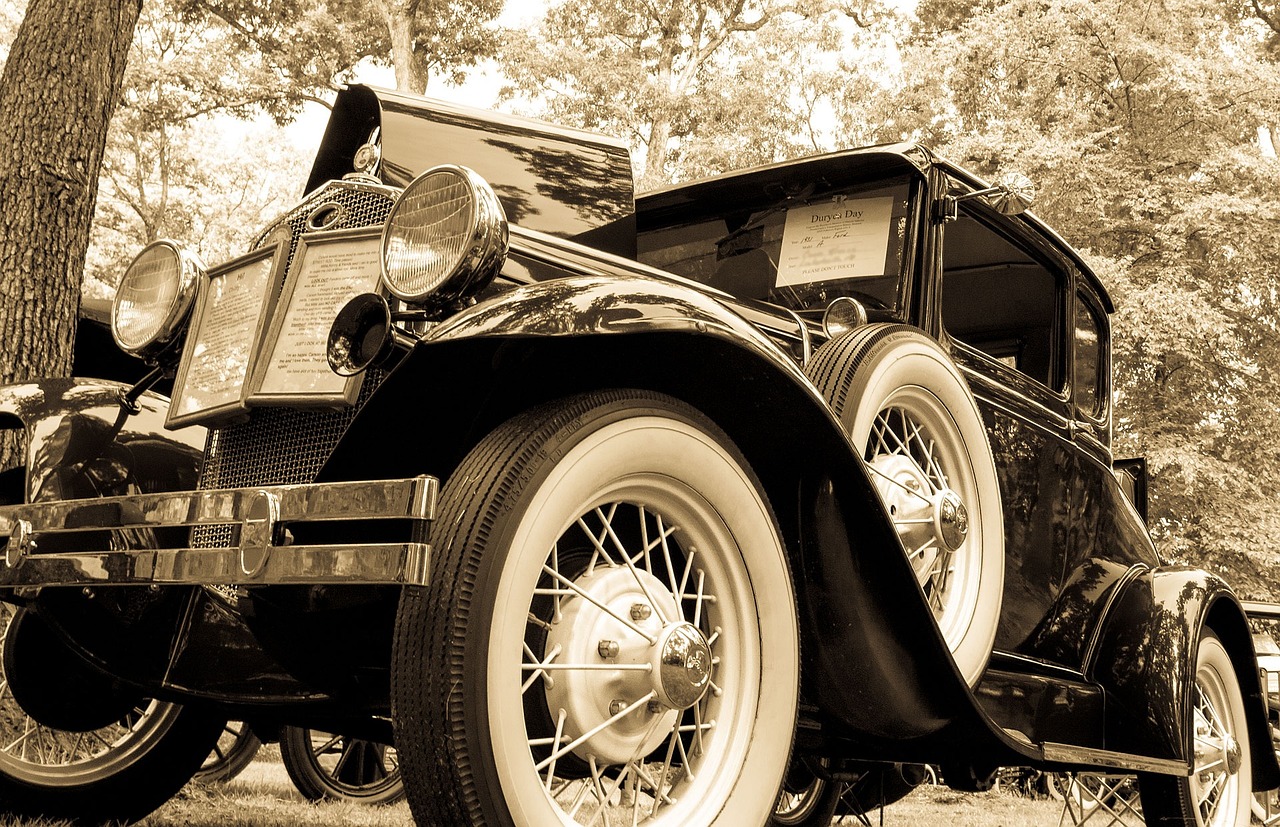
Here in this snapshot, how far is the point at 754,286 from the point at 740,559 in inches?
65.0

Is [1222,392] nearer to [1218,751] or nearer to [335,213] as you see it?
[1218,751]

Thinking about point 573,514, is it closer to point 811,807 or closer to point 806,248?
point 806,248

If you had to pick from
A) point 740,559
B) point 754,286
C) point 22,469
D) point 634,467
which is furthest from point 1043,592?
point 22,469

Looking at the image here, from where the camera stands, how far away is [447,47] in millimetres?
16688

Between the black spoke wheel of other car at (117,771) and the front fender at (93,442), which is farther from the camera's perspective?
the black spoke wheel of other car at (117,771)

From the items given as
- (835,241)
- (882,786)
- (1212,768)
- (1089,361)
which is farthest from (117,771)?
(1089,361)

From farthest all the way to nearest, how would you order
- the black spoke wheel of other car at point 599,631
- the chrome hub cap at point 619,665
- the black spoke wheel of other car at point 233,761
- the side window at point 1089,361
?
the black spoke wheel of other car at point 233,761 → the side window at point 1089,361 → the chrome hub cap at point 619,665 → the black spoke wheel of other car at point 599,631

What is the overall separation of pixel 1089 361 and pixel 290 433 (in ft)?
10.9

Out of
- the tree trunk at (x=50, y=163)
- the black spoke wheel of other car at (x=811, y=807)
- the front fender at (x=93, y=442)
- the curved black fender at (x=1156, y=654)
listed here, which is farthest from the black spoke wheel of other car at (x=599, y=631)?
the tree trunk at (x=50, y=163)

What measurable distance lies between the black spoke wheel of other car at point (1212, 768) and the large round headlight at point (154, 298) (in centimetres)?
320

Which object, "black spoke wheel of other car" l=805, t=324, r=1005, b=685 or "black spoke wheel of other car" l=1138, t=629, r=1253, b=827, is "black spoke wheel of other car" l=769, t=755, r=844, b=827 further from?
"black spoke wheel of other car" l=805, t=324, r=1005, b=685

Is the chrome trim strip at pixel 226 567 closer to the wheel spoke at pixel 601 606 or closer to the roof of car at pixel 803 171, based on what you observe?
the wheel spoke at pixel 601 606

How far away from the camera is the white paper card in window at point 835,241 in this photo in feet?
11.8

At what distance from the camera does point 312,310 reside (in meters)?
2.44
